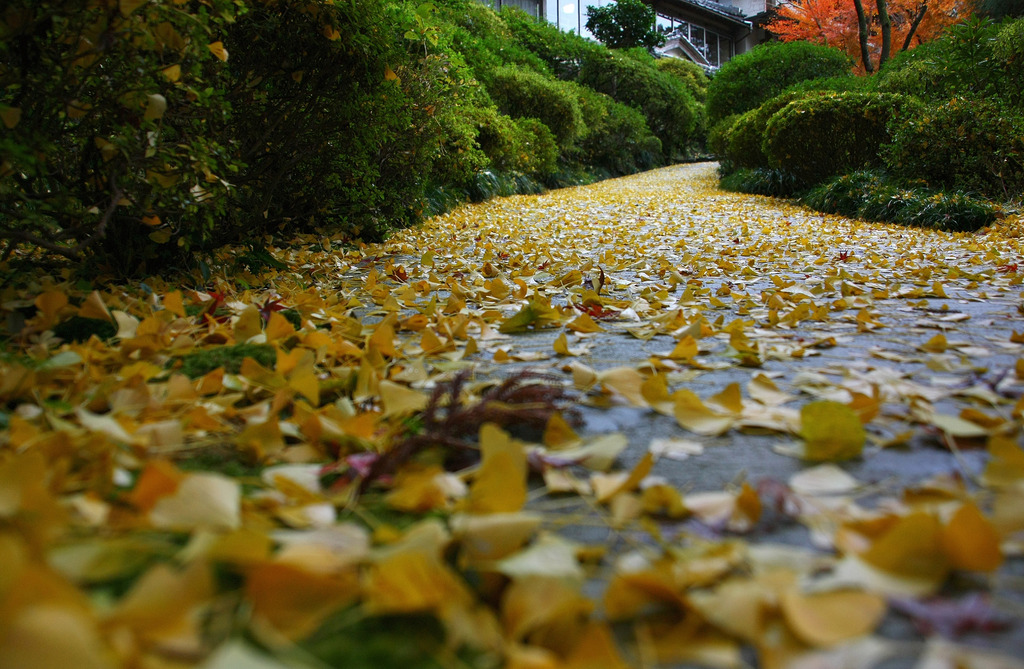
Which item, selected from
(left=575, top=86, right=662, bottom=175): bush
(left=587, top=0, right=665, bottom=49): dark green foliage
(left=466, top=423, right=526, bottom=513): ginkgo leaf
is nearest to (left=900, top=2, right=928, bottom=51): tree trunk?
(left=575, top=86, right=662, bottom=175): bush

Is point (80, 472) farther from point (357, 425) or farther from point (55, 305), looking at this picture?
point (55, 305)

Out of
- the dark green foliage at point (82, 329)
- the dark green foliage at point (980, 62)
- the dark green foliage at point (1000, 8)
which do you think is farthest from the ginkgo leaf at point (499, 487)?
the dark green foliage at point (1000, 8)

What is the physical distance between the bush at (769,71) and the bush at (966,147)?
7.78 m

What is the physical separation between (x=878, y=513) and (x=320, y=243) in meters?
3.62

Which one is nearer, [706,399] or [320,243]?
[706,399]

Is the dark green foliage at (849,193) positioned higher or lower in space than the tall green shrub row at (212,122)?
lower

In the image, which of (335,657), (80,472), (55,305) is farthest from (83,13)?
(335,657)

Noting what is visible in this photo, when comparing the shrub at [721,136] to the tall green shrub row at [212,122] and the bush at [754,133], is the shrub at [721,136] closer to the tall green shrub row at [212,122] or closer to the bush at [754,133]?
the bush at [754,133]

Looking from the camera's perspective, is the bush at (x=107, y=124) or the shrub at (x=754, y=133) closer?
the bush at (x=107, y=124)

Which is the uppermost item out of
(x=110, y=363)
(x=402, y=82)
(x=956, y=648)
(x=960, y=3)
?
(x=960, y=3)

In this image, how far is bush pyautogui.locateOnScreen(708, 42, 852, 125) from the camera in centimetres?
1307

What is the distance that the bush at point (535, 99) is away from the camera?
11.0 meters

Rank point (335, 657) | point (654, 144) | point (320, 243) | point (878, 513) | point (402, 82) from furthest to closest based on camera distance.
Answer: point (654, 144)
point (402, 82)
point (320, 243)
point (878, 513)
point (335, 657)

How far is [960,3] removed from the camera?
14.2 m
